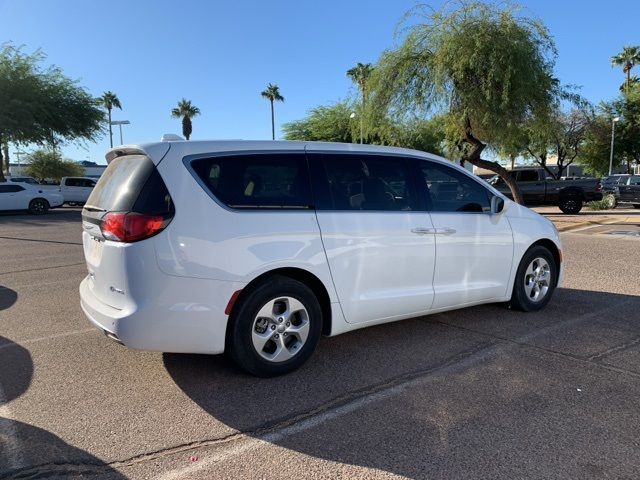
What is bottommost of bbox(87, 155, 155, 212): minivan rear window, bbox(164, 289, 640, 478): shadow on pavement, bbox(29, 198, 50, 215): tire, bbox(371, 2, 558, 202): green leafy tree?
bbox(164, 289, 640, 478): shadow on pavement

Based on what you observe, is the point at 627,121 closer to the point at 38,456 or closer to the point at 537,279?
the point at 537,279

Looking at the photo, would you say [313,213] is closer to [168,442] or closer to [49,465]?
[168,442]

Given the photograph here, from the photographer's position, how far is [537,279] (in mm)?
5723

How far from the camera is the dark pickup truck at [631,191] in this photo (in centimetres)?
2300

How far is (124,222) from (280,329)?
1.34m

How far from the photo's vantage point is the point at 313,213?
3.97m

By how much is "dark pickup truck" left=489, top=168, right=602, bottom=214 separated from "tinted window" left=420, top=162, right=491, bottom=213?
59.3 ft

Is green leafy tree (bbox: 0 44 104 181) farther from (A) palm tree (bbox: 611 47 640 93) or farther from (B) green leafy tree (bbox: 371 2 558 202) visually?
(A) palm tree (bbox: 611 47 640 93)

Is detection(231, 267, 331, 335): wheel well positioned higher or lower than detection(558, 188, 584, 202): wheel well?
lower

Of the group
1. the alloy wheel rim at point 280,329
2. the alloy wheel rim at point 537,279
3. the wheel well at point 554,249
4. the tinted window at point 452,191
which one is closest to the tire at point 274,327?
the alloy wheel rim at point 280,329

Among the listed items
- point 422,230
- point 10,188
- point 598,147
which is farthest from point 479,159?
point 598,147

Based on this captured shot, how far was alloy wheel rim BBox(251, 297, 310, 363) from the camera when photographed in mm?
3775

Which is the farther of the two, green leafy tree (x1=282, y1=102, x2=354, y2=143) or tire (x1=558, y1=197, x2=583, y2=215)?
green leafy tree (x1=282, y1=102, x2=354, y2=143)

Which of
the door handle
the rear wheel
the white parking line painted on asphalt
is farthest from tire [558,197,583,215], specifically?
the white parking line painted on asphalt
